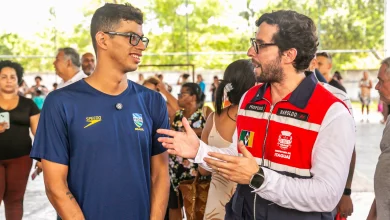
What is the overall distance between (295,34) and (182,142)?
27.0 inches

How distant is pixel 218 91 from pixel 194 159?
5.69 feet

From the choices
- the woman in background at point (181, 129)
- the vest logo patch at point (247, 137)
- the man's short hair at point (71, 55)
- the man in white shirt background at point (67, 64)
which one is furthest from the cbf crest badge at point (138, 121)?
the man's short hair at point (71, 55)

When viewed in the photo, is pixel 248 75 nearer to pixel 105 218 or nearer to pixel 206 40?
pixel 105 218

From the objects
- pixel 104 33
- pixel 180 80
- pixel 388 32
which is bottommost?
pixel 180 80

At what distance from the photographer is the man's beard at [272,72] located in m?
2.68

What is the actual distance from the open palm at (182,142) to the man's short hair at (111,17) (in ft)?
1.96

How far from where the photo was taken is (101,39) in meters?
2.85

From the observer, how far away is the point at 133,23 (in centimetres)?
287

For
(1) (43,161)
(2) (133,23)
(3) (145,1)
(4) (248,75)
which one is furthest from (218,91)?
(3) (145,1)

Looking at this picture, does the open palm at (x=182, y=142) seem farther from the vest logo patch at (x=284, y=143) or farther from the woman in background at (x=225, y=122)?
the woman in background at (x=225, y=122)

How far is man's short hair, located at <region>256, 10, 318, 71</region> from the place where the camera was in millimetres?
2643

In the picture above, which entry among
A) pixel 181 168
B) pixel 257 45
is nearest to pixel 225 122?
pixel 181 168

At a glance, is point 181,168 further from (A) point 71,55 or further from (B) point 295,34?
(B) point 295,34

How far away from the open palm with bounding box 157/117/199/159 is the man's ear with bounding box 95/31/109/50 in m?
0.54
